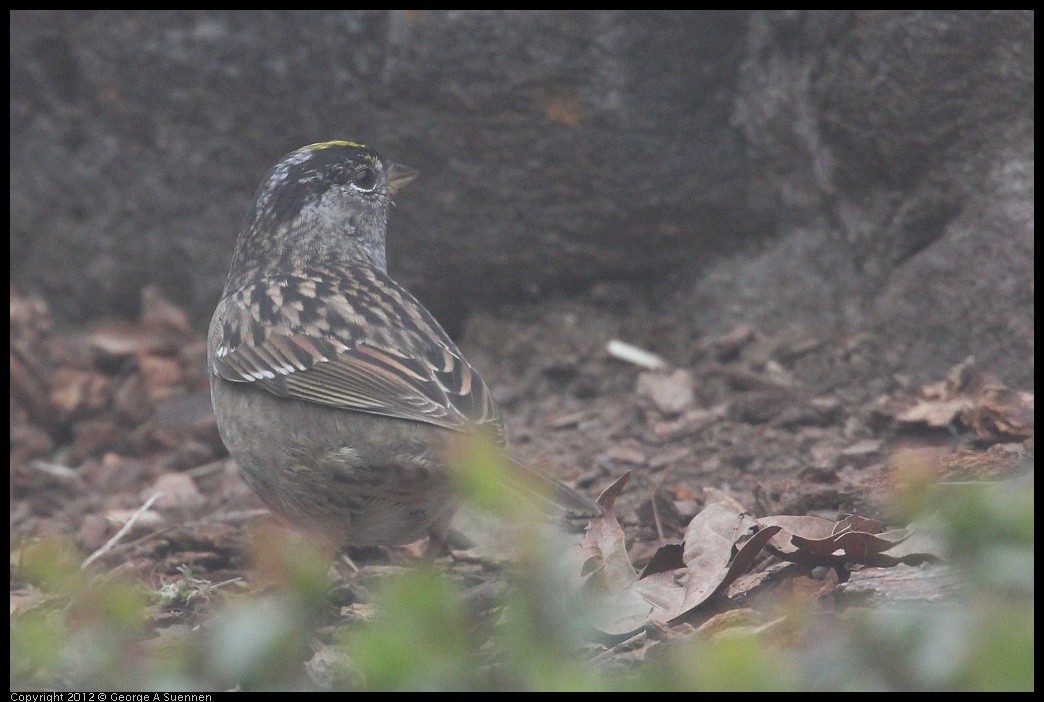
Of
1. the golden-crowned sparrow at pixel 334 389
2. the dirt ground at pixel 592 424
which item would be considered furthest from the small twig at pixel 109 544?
the golden-crowned sparrow at pixel 334 389

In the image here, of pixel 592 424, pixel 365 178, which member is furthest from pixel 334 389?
pixel 592 424

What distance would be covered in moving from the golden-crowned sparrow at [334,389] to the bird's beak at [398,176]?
0.88ft

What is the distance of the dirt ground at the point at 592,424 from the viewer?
3.99 metres

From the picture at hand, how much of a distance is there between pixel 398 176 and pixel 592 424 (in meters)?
1.38

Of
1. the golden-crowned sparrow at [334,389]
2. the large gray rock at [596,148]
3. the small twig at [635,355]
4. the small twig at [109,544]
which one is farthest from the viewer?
the small twig at [635,355]

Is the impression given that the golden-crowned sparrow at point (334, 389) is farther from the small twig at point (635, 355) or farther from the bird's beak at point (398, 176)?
the small twig at point (635, 355)

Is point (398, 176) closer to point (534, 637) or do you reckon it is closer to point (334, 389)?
point (334, 389)

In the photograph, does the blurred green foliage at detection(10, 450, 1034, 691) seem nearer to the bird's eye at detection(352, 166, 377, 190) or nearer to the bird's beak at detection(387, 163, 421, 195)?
the bird's eye at detection(352, 166, 377, 190)

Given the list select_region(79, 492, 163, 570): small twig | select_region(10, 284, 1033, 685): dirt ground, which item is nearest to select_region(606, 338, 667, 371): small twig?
select_region(10, 284, 1033, 685): dirt ground

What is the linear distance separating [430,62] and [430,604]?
415cm

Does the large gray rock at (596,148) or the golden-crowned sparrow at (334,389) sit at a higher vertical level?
the large gray rock at (596,148)

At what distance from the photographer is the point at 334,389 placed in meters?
3.60

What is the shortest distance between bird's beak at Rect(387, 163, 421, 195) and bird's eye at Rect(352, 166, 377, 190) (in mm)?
101

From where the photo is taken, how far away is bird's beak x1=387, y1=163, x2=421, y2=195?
4809 mm
